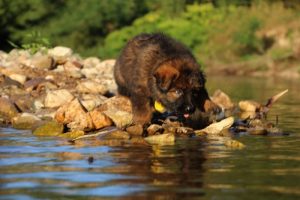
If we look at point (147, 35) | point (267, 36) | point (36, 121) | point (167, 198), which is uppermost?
point (267, 36)

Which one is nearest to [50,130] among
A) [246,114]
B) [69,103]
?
[69,103]

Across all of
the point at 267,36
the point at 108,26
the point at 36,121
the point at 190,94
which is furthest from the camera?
the point at 108,26

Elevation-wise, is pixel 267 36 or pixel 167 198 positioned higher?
pixel 267 36

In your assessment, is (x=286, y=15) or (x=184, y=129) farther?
(x=286, y=15)

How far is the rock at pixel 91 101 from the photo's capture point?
12.8m

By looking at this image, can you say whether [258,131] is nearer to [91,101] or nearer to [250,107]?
[91,101]

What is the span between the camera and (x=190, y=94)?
33.8 feet

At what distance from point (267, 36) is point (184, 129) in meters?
27.7

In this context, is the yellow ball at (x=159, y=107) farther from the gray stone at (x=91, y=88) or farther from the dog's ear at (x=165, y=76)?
the gray stone at (x=91, y=88)

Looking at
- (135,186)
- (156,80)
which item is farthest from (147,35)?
(135,186)

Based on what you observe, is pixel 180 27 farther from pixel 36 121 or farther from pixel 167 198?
pixel 167 198

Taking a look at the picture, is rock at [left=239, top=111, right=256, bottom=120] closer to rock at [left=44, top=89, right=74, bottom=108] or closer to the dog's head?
rock at [left=44, top=89, right=74, bottom=108]

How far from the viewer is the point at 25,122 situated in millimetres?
11891

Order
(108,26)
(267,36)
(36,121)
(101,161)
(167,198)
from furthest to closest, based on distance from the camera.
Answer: (108,26), (267,36), (36,121), (101,161), (167,198)
